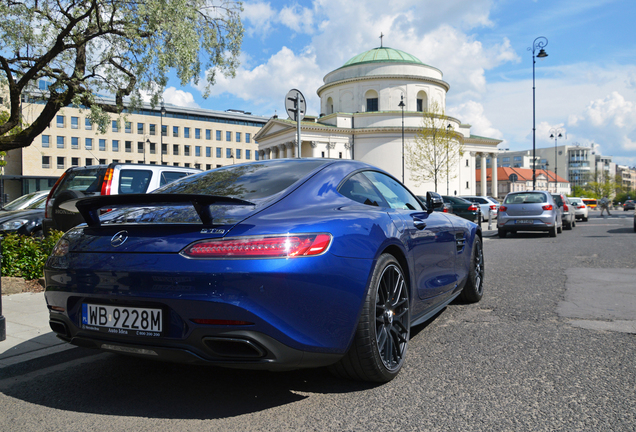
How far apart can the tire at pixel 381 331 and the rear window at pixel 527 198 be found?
15.1 m

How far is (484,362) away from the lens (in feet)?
11.7

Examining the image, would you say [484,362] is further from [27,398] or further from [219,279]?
[27,398]

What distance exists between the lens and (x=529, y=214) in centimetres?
1684

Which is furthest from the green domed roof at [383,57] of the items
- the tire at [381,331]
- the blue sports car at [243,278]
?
the blue sports car at [243,278]

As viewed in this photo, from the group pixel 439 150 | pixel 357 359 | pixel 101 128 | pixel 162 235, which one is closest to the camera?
pixel 162 235

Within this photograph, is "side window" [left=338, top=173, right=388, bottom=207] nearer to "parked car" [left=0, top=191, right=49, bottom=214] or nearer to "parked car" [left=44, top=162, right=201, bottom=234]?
"parked car" [left=44, top=162, right=201, bottom=234]

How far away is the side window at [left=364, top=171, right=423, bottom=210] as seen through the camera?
3.93 metres

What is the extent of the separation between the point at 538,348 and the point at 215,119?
91.1 meters

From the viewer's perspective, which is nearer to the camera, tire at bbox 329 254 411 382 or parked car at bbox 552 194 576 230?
tire at bbox 329 254 411 382

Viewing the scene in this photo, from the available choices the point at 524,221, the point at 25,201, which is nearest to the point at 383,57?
→ the point at 524,221

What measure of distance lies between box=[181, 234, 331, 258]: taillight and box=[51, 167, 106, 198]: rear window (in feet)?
19.5

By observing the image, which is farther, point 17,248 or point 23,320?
point 17,248

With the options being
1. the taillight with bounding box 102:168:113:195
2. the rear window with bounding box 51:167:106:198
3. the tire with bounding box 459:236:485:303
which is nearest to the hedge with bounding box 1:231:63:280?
the taillight with bounding box 102:168:113:195

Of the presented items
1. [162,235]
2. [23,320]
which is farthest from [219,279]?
[23,320]
